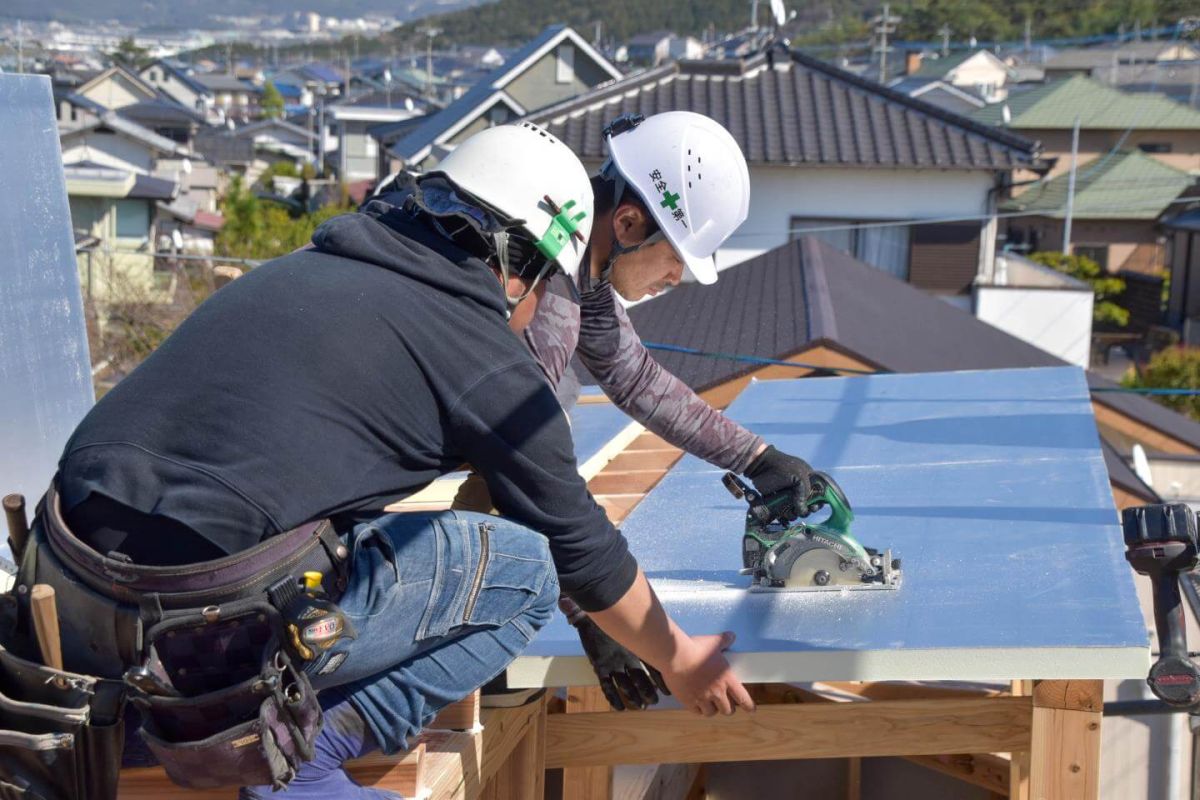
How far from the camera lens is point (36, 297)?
14.2ft

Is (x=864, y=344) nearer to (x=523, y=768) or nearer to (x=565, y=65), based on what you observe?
(x=523, y=768)

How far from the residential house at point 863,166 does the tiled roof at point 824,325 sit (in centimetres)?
686

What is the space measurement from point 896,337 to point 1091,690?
6.29 meters

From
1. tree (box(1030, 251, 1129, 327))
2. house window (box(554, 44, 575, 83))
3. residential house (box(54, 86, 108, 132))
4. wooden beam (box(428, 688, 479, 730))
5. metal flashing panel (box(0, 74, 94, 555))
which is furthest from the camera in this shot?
residential house (box(54, 86, 108, 132))

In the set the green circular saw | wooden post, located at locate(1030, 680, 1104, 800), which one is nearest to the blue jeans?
the green circular saw

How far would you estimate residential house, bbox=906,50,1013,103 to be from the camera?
65562 mm

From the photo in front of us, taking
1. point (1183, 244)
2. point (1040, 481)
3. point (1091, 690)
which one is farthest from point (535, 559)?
point (1183, 244)

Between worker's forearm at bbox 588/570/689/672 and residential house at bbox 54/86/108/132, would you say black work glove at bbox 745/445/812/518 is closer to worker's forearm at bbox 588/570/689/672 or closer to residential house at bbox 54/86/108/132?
worker's forearm at bbox 588/570/689/672

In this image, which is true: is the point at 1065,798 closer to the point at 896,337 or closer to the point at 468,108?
the point at 896,337

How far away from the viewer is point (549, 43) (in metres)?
34.0

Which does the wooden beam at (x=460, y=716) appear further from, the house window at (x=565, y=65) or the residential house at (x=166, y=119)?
the residential house at (x=166, y=119)

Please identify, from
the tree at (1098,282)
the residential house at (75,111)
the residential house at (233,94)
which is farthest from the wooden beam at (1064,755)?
the residential house at (233,94)

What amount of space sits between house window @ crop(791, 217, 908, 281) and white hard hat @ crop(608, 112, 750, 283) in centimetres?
1672

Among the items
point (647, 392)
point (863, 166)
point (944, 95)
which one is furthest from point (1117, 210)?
point (647, 392)
